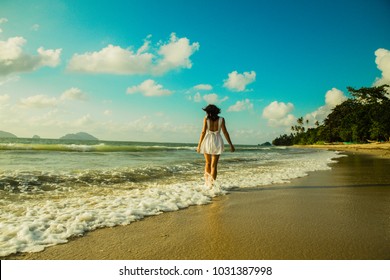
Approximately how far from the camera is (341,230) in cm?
327

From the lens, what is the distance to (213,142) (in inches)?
252

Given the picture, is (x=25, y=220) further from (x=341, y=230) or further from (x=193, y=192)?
(x=341, y=230)

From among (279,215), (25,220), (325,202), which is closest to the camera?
(25,220)

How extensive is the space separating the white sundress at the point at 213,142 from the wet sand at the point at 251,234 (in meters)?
1.65

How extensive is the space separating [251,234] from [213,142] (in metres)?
3.42

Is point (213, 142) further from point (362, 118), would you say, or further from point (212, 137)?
point (362, 118)

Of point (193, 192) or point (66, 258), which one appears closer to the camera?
point (66, 258)

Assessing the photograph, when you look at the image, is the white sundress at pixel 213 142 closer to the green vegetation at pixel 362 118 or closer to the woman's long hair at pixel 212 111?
the woman's long hair at pixel 212 111

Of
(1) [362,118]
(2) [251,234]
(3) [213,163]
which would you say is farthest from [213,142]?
(1) [362,118]

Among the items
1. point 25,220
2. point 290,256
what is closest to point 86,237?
point 25,220

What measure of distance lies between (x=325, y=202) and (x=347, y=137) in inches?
3095

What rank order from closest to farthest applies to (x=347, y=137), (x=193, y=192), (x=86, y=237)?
(x=86, y=237) → (x=193, y=192) → (x=347, y=137)

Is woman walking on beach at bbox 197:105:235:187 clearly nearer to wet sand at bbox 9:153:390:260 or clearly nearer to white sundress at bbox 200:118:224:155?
white sundress at bbox 200:118:224:155
